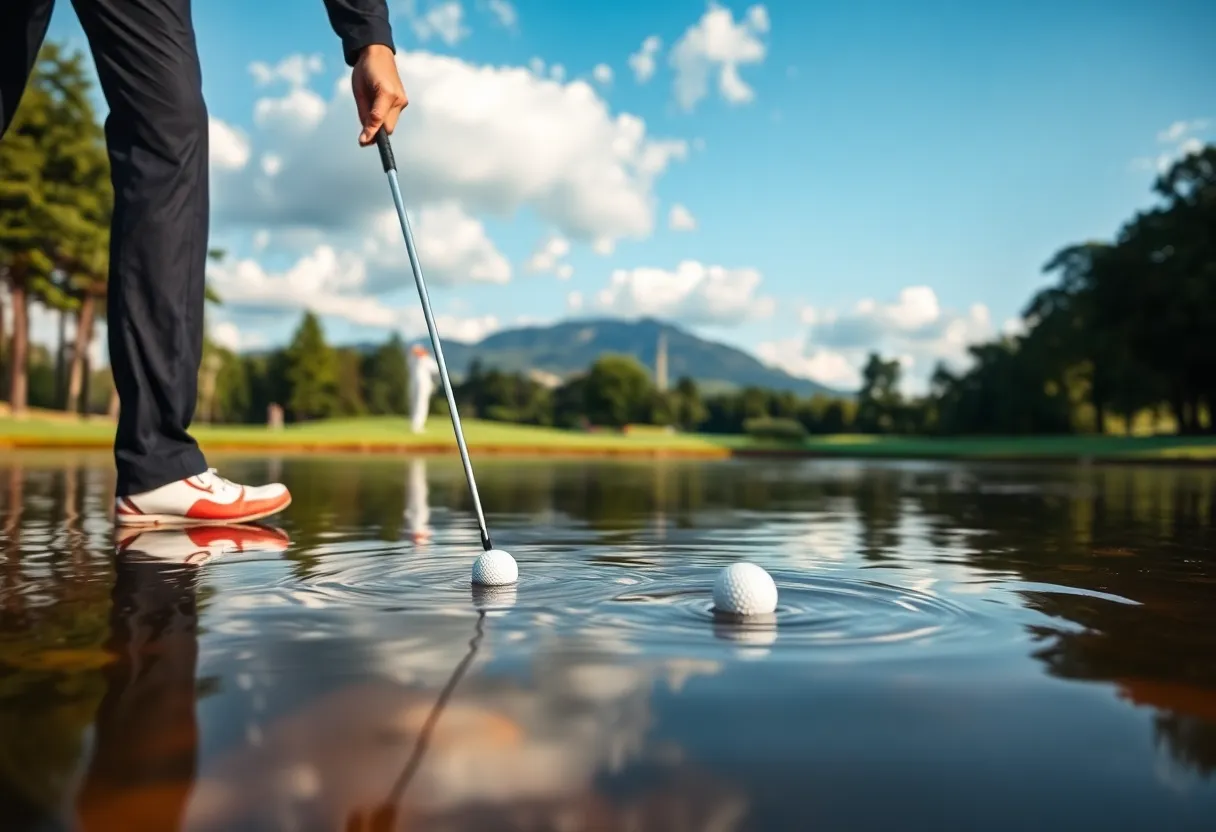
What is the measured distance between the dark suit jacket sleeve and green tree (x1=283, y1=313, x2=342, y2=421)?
66.6m

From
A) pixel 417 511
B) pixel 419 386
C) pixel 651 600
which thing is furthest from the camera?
pixel 419 386

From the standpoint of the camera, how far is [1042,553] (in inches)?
120

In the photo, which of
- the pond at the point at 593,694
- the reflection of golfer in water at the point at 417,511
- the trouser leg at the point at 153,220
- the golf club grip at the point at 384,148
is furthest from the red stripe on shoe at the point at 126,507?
the golf club grip at the point at 384,148

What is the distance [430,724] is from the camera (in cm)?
109

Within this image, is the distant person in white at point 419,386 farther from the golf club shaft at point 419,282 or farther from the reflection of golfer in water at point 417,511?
the golf club shaft at point 419,282

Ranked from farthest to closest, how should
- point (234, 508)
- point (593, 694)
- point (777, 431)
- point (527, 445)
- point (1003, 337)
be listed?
point (1003, 337) < point (777, 431) < point (527, 445) < point (234, 508) < point (593, 694)

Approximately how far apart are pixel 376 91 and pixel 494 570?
144 centimetres

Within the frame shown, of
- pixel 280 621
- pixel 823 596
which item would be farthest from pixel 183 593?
pixel 823 596

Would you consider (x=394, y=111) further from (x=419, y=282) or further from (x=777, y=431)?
(x=777, y=431)

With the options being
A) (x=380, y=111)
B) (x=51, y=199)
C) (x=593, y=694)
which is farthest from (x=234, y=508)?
(x=51, y=199)

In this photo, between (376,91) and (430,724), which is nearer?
(430,724)

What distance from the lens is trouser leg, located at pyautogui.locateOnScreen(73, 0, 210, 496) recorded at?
2916mm

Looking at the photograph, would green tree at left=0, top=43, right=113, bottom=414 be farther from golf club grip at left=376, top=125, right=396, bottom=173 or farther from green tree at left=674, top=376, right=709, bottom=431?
green tree at left=674, top=376, right=709, bottom=431

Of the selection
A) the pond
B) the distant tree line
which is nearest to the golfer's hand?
the pond
